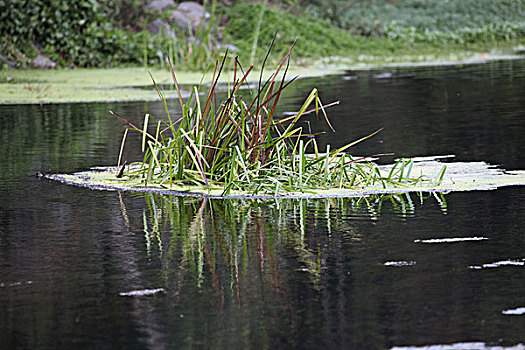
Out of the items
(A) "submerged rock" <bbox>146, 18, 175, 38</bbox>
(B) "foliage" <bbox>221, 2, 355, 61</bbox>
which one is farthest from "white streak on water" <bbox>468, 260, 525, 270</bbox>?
(B) "foliage" <bbox>221, 2, 355, 61</bbox>

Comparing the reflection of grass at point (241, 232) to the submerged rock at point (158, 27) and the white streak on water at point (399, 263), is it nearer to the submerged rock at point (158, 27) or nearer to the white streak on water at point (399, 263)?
the white streak on water at point (399, 263)

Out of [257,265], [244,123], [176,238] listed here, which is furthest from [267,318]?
[244,123]

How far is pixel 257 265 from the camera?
3703 mm

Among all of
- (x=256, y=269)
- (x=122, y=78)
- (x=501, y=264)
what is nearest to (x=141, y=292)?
(x=256, y=269)

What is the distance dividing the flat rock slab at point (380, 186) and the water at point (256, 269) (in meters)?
0.16

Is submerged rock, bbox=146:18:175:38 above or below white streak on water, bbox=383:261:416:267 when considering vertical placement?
above

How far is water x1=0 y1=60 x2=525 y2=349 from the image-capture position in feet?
9.55

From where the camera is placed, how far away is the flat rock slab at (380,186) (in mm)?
5305

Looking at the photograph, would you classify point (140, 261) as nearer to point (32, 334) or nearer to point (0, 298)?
point (0, 298)

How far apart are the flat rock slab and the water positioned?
0.16 m

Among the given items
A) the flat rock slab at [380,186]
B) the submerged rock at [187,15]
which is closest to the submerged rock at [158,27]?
the submerged rock at [187,15]

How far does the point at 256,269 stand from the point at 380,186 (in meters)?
2.01

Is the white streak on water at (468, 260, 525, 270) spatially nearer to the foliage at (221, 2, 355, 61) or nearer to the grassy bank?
the grassy bank

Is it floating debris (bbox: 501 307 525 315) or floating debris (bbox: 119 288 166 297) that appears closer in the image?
floating debris (bbox: 501 307 525 315)
